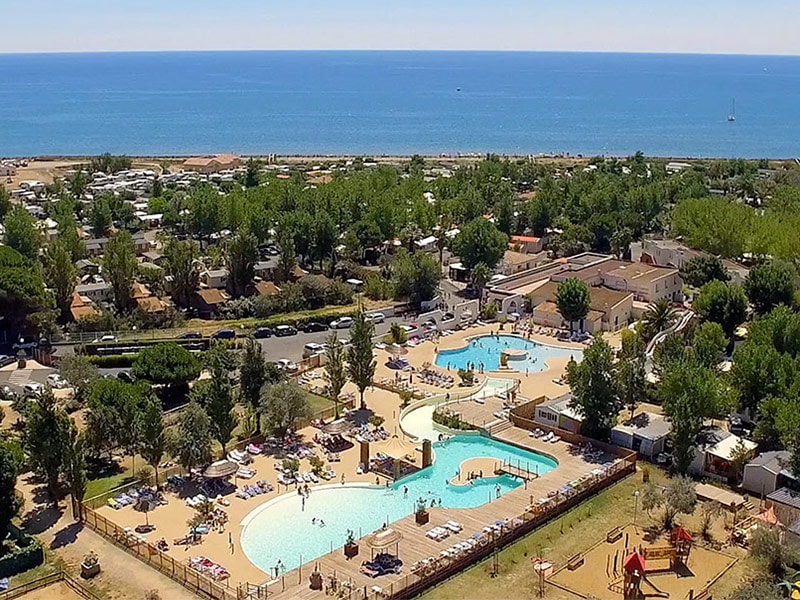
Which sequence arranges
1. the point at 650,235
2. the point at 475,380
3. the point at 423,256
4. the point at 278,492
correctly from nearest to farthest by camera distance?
1. the point at 278,492
2. the point at 475,380
3. the point at 423,256
4. the point at 650,235

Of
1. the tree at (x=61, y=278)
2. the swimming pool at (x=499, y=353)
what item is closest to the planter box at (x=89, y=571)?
the swimming pool at (x=499, y=353)

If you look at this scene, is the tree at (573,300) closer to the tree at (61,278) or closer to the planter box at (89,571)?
the tree at (61,278)

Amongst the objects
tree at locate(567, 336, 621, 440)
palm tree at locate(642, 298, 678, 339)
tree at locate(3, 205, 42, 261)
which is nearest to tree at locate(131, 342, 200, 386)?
tree at locate(567, 336, 621, 440)

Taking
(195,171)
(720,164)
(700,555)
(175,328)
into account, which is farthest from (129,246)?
(720,164)

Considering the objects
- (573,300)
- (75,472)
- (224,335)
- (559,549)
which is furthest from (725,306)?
(75,472)

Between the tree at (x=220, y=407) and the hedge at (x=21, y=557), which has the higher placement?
the tree at (x=220, y=407)

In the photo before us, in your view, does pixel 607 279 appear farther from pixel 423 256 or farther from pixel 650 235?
pixel 650 235

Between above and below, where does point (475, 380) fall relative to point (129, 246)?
below
